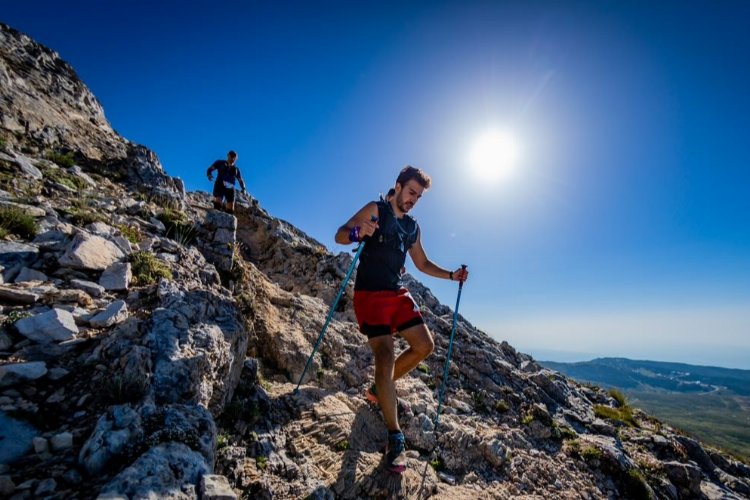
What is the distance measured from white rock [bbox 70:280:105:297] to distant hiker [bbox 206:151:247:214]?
8853 mm

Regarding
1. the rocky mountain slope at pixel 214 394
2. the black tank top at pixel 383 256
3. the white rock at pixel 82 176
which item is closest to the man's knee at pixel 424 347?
the black tank top at pixel 383 256

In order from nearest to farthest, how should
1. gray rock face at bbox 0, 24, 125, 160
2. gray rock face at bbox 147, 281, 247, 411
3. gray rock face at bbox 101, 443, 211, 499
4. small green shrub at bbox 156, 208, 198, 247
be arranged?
gray rock face at bbox 101, 443, 211, 499
gray rock face at bbox 147, 281, 247, 411
small green shrub at bbox 156, 208, 198, 247
gray rock face at bbox 0, 24, 125, 160

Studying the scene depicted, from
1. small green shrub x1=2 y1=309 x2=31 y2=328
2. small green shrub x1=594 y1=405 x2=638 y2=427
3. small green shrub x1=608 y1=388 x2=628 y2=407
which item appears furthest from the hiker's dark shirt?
small green shrub x1=608 y1=388 x2=628 y2=407

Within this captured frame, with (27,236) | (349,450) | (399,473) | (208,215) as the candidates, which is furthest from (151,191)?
(399,473)

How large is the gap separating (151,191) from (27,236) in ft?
24.3

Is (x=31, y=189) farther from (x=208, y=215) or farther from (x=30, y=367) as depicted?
(x=30, y=367)

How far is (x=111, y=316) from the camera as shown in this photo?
371 centimetres

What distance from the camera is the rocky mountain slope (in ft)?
8.11

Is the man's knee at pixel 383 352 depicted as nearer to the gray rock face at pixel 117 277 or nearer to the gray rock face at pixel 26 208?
the gray rock face at pixel 117 277

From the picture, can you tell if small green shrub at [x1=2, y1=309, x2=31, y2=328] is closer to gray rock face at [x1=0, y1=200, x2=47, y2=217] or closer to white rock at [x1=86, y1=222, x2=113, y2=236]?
white rock at [x1=86, y1=222, x2=113, y2=236]

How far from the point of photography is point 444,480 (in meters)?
5.39

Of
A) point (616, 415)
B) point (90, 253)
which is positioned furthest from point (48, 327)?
point (616, 415)

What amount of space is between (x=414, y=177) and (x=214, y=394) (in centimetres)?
446

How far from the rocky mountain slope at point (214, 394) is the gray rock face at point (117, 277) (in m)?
0.02
